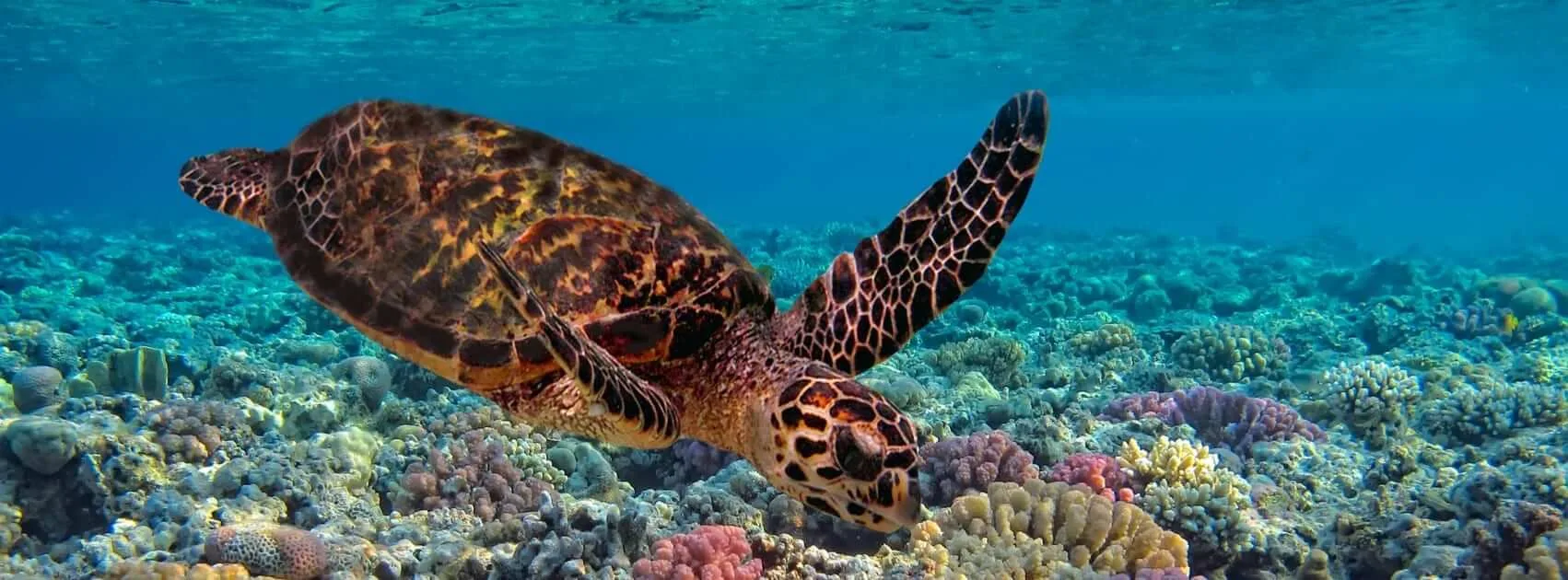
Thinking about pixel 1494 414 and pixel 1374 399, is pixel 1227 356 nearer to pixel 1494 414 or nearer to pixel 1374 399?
pixel 1374 399

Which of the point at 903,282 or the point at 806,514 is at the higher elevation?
the point at 903,282

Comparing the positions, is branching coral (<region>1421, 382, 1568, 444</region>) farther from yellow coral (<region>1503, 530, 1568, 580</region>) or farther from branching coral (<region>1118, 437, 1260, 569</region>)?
yellow coral (<region>1503, 530, 1568, 580</region>)

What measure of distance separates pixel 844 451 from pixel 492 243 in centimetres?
175

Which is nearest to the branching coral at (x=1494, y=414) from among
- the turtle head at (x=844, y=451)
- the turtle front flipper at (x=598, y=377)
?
the turtle head at (x=844, y=451)

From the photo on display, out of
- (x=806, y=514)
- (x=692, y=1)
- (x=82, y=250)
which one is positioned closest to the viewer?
(x=806, y=514)

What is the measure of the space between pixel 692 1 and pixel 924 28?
8539mm

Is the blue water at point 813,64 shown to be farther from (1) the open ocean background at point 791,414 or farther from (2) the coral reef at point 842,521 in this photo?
(2) the coral reef at point 842,521

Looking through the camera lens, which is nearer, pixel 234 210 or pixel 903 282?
pixel 903 282

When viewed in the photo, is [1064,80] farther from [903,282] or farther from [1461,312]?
[903,282]

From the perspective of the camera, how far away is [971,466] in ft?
18.1

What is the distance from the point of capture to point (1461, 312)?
12.7 metres

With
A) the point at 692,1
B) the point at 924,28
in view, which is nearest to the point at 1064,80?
the point at 924,28

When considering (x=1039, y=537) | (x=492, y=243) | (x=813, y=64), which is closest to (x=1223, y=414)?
(x=1039, y=537)

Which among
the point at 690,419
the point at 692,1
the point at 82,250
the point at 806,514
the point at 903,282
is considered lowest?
the point at 82,250
